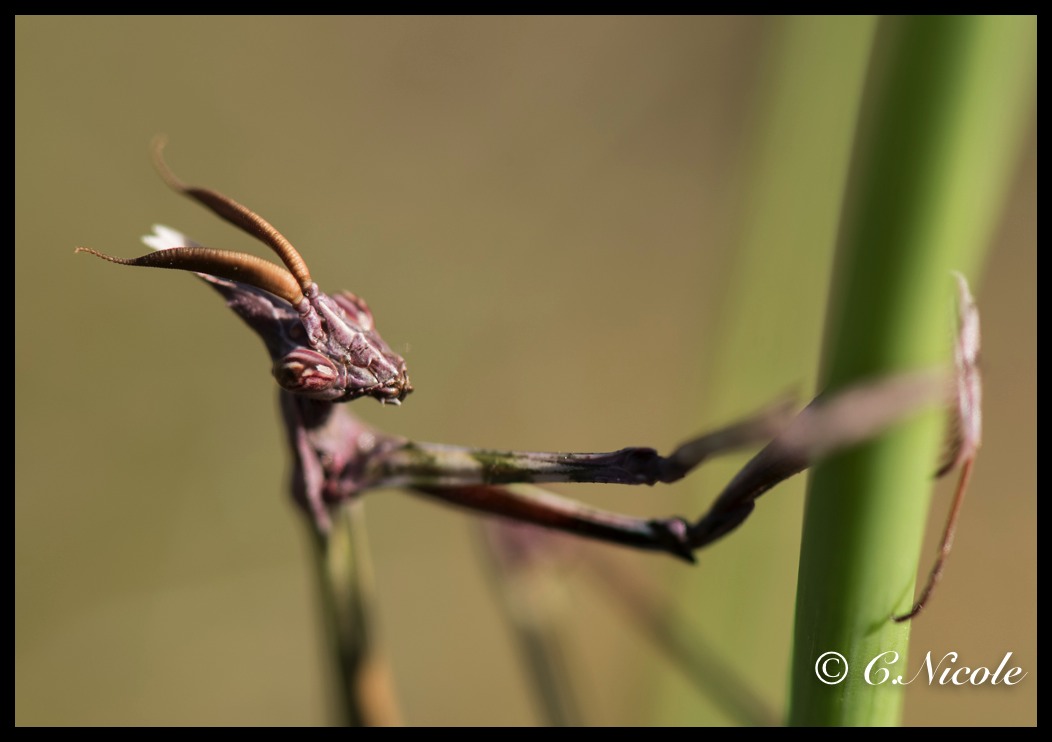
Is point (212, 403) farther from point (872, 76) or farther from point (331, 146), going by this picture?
point (872, 76)

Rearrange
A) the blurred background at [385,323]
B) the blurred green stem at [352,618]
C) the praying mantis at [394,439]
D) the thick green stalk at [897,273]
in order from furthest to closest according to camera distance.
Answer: the blurred background at [385,323], the blurred green stem at [352,618], the praying mantis at [394,439], the thick green stalk at [897,273]

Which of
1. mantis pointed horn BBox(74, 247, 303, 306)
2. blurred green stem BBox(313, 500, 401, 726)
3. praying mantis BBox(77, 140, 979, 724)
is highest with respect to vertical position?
mantis pointed horn BBox(74, 247, 303, 306)

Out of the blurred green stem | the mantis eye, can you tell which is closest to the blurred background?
the blurred green stem

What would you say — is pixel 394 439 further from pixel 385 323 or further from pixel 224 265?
pixel 385 323

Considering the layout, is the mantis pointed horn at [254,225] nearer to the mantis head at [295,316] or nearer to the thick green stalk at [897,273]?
the mantis head at [295,316]

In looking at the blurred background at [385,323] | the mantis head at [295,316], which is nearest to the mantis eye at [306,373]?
the mantis head at [295,316]

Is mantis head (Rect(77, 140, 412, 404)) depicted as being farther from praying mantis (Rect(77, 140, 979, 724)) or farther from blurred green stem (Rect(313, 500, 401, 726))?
blurred green stem (Rect(313, 500, 401, 726))

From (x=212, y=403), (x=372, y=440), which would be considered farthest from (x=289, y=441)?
(x=212, y=403)
